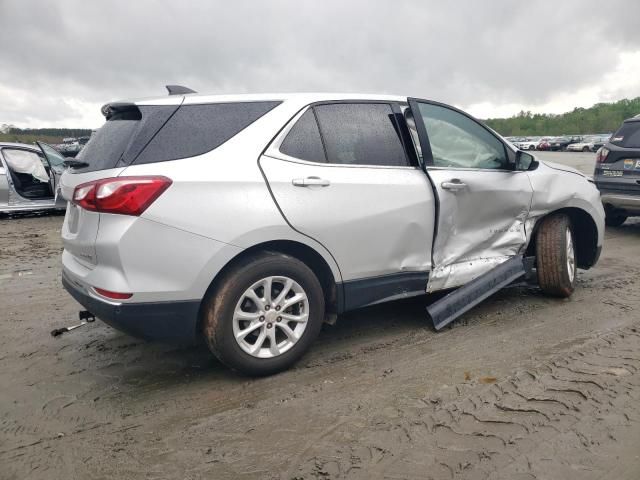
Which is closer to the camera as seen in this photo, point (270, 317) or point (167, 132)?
point (167, 132)

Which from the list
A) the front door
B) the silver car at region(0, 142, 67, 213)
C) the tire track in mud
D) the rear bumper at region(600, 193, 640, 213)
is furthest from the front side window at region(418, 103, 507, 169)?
the silver car at region(0, 142, 67, 213)

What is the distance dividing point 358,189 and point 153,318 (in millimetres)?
1484

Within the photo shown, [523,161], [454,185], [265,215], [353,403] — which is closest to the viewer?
[353,403]

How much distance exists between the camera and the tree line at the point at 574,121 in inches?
2886

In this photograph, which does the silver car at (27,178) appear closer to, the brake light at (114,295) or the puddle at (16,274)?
the puddle at (16,274)

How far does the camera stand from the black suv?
24.0 ft

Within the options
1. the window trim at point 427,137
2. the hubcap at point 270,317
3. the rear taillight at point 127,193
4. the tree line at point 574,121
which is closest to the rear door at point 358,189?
the window trim at point 427,137

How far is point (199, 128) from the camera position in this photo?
2.98m

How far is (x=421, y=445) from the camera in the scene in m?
2.42

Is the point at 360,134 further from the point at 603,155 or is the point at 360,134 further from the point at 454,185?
the point at 603,155

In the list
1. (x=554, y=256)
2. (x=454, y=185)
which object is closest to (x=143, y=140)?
(x=454, y=185)

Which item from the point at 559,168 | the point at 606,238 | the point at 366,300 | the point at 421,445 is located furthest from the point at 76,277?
the point at 606,238

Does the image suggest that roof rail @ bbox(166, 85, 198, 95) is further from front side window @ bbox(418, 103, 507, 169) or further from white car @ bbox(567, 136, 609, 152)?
white car @ bbox(567, 136, 609, 152)

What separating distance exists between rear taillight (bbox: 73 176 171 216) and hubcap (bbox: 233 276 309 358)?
2.47 feet
